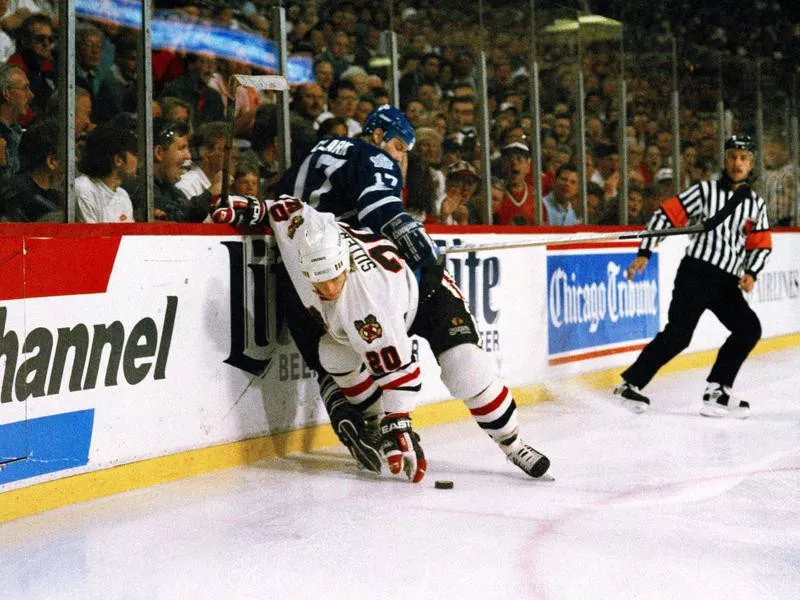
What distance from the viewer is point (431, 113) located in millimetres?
6285

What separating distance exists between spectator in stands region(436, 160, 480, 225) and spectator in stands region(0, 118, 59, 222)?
2392 mm

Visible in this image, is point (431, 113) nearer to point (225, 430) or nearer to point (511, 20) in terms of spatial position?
point (511, 20)

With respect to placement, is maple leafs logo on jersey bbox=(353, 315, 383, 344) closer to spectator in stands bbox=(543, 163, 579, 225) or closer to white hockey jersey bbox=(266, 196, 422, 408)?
white hockey jersey bbox=(266, 196, 422, 408)

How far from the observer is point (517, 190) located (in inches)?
270

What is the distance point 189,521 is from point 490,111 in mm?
3833

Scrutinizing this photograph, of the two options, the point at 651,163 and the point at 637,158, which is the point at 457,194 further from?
the point at 651,163

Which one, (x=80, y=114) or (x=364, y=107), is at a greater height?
(x=364, y=107)

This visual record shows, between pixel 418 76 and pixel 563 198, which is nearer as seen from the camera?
pixel 418 76

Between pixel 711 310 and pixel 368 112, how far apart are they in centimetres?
206

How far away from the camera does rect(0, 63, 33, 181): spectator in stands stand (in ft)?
13.1

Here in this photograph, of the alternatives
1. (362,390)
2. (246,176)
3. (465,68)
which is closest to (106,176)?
(246,176)

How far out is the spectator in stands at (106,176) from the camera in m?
4.16

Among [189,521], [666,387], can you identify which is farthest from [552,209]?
[189,521]

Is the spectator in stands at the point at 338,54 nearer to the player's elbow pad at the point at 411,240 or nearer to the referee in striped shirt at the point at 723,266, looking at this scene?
the player's elbow pad at the point at 411,240
